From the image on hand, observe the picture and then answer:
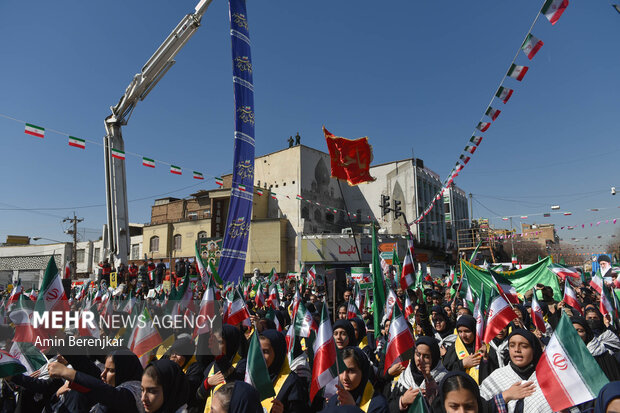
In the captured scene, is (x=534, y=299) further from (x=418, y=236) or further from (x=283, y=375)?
(x=418, y=236)

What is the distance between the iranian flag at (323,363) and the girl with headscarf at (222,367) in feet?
2.33

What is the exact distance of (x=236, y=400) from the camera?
2396 mm

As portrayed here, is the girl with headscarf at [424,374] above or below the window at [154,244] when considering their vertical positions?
below

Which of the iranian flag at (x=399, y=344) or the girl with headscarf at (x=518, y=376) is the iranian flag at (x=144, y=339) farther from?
the girl with headscarf at (x=518, y=376)

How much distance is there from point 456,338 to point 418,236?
3536 cm

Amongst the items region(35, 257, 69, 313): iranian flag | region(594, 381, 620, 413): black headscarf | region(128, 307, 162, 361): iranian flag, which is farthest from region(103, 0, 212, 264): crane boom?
region(594, 381, 620, 413): black headscarf

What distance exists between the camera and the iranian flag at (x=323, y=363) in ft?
11.8

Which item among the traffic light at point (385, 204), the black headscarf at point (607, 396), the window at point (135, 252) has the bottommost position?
the black headscarf at point (607, 396)

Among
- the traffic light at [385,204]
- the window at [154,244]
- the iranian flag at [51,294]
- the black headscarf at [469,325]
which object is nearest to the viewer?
the black headscarf at [469,325]

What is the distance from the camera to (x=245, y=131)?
1006cm

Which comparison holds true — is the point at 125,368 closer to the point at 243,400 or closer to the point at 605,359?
the point at 243,400

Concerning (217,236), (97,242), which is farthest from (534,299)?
(97,242)

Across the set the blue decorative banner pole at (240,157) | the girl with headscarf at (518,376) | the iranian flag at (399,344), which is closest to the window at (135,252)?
the blue decorative banner pole at (240,157)

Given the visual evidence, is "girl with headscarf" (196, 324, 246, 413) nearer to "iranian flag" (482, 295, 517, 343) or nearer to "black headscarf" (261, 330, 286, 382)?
"black headscarf" (261, 330, 286, 382)
